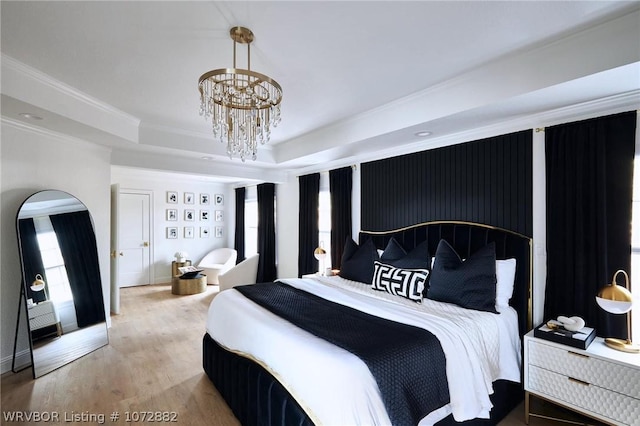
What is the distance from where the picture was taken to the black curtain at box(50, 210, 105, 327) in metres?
3.32

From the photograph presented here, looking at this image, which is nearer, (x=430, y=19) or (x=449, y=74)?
(x=430, y=19)

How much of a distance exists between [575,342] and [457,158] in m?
1.89

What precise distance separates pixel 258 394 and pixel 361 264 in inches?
77.8

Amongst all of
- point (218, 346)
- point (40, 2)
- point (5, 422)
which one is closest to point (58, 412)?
point (5, 422)

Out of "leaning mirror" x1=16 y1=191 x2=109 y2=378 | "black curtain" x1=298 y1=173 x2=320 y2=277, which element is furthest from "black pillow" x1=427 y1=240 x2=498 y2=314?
"leaning mirror" x1=16 y1=191 x2=109 y2=378

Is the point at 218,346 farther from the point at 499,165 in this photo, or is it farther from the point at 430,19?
the point at 499,165

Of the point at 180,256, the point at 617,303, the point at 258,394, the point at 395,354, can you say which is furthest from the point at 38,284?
the point at 617,303

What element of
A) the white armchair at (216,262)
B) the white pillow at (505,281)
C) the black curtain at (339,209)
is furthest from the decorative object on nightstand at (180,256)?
the white pillow at (505,281)

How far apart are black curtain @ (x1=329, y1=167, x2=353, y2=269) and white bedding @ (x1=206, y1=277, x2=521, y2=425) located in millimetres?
1621

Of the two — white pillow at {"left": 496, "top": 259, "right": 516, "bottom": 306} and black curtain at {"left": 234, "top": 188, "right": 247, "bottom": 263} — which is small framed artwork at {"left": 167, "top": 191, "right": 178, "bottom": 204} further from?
white pillow at {"left": 496, "top": 259, "right": 516, "bottom": 306}

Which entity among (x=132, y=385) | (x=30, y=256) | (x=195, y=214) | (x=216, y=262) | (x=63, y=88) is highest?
(x=63, y=88)

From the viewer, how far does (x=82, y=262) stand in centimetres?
350

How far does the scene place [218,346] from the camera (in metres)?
2.69

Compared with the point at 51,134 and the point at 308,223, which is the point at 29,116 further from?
the point at 308,223
